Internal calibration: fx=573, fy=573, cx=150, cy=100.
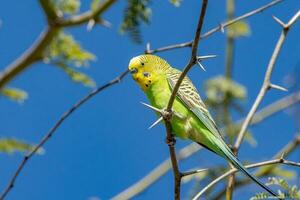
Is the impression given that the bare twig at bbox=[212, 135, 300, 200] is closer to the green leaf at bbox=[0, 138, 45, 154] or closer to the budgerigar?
the budgerigar

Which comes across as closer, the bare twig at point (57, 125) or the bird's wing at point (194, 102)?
the bare twig at point (57, 125)

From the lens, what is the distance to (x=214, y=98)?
14.9ft

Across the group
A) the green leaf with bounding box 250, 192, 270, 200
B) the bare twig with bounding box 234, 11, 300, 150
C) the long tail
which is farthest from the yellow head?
the green leaf with bounding box 250, 192, 270, 200

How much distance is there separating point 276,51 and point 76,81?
3.70ft

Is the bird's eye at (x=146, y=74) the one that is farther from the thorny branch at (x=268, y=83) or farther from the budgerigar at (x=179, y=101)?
the thorny branch at (x=268, y=83)

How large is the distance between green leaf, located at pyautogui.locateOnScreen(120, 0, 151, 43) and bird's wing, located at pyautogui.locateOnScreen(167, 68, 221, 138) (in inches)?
69.2

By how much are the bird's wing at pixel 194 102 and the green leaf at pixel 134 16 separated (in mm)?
1757

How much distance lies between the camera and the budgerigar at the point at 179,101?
14.1 feet

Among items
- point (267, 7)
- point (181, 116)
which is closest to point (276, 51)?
point (267, 7)

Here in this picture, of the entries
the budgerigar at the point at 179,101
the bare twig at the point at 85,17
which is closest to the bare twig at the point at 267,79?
the budgerigar at the point at 179,101

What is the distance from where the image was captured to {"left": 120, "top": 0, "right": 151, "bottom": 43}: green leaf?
8.43 ft

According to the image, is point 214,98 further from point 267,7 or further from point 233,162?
point 267,7

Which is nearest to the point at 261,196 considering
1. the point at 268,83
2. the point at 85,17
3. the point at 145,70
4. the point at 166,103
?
the point at 268,83

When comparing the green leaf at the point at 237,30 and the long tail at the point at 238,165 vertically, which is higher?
the green leaf at the point at 237,30
